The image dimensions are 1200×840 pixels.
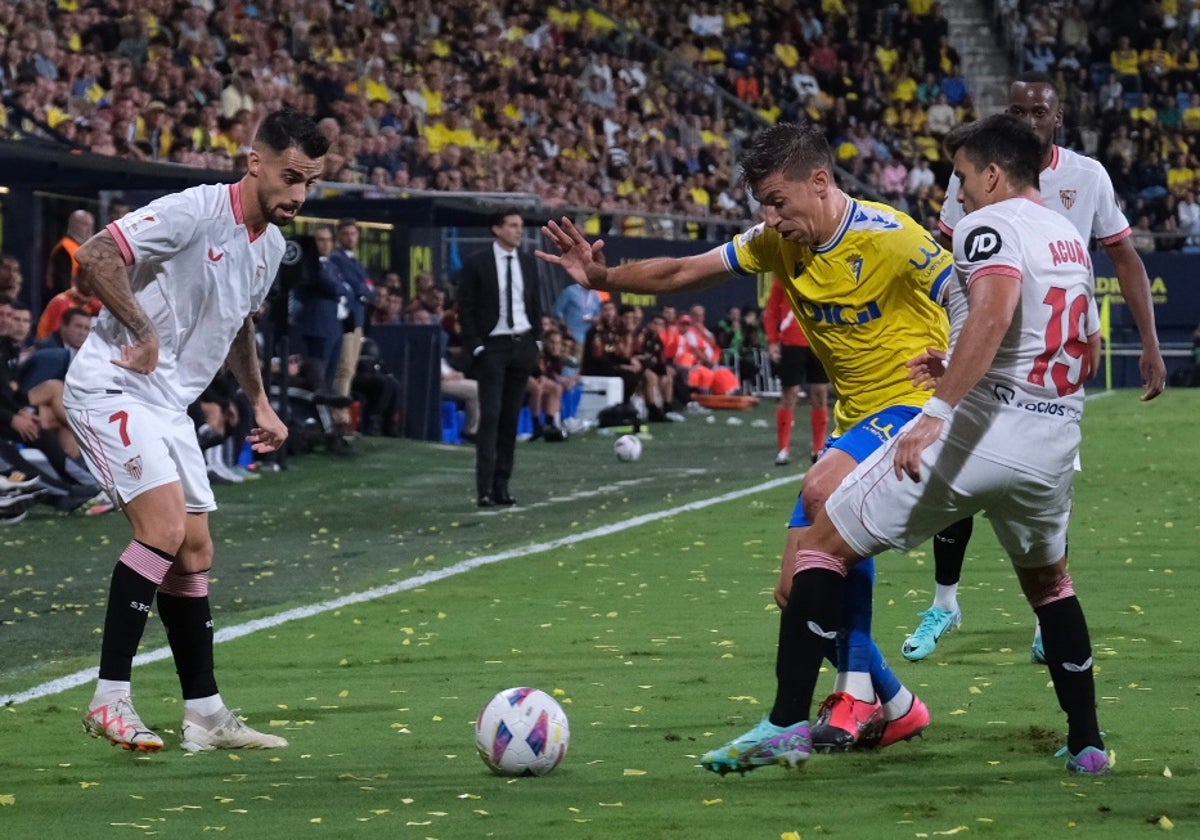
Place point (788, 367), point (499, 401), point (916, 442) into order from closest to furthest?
1. point (916, 442)
2. point (499, 401)
3. point (788, 367)

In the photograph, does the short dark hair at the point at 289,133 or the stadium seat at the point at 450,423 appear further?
the stadium seat at the point at 450,423

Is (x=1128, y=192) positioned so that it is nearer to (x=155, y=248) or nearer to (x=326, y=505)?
(x=326, y=505)

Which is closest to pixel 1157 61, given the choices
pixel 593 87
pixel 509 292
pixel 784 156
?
pixel 593 87

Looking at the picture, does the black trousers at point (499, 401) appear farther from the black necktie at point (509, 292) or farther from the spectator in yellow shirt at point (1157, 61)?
the spectator in yellow shirt at point (1157, 61)

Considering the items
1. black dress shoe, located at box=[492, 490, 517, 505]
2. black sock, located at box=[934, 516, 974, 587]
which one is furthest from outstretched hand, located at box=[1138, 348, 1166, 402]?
black dress shoe, located at box=[492, 490, 517, 505]

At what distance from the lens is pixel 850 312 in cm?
651

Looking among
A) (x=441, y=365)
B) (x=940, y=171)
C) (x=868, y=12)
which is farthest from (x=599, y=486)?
(x=868, y=12)

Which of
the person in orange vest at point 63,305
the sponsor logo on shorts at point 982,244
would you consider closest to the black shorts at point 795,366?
the person in orange vest at point 63,305

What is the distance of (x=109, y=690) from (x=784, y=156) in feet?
8.95

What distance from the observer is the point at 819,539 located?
5918mm

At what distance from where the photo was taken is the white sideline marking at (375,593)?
798cm

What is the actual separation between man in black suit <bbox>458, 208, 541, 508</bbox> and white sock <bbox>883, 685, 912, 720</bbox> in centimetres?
917

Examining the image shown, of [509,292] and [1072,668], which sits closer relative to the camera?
[1072,668]

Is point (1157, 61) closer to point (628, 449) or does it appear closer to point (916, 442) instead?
point (628, 449)
